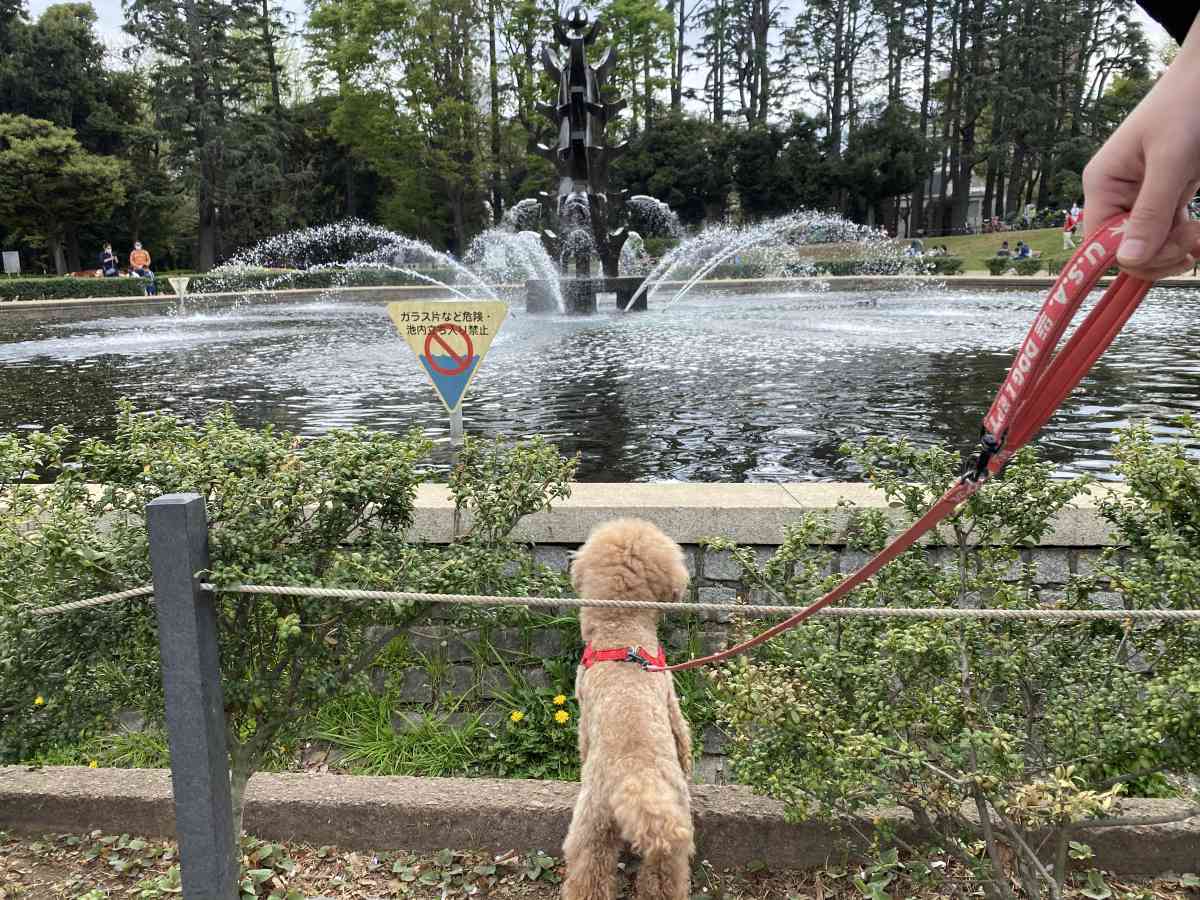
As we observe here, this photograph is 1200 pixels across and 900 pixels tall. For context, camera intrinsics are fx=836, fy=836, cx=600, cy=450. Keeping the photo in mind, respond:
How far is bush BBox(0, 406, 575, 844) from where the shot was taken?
2.47 metres

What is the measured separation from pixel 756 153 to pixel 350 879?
48998 mm

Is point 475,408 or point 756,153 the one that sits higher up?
point 756,153

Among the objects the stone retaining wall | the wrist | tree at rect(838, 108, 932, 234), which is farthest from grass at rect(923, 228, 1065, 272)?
the wrist

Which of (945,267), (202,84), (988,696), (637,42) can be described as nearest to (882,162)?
(637,42)

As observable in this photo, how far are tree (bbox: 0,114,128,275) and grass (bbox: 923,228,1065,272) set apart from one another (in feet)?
131

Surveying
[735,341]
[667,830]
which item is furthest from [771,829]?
[735,341]

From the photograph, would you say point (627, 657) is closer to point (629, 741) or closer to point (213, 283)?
point (629, 741)

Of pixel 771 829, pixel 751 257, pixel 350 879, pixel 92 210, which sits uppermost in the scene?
pixel 92 210

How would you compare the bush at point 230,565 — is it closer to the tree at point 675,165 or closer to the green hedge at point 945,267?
the green hedge at point 945,267

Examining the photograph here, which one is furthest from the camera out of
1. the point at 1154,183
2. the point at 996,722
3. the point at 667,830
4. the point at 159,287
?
the point at 159,287

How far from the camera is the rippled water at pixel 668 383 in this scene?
6402mm

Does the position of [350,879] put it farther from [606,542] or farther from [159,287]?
[159,287]

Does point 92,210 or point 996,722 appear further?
point 92,210

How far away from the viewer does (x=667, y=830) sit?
2111mm
